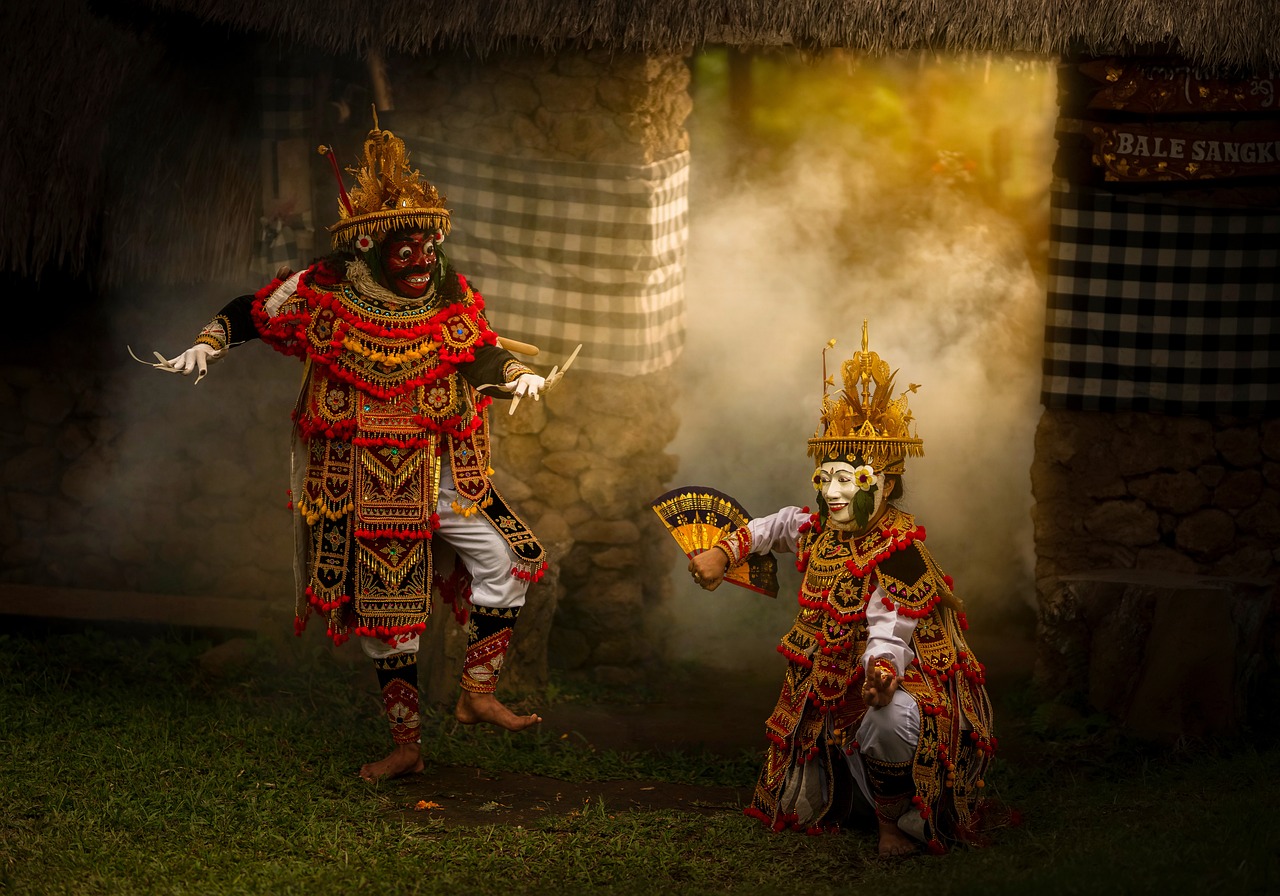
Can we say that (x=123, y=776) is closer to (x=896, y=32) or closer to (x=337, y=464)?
(x=337, y=464)

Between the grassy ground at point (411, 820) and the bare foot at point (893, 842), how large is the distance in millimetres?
58

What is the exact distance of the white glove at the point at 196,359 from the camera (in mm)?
5258

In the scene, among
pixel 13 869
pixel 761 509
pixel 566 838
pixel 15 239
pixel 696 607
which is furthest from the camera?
pixel 761 509

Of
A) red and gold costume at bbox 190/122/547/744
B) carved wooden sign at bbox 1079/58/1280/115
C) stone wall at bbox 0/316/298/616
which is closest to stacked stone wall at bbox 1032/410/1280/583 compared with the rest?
carved wooden sign at bbox 1079/58/1280/115

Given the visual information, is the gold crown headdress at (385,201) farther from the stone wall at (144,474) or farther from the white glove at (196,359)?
the stone wall at (144,474)

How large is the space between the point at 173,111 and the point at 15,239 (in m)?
0.98

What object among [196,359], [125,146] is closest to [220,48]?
[125,146]

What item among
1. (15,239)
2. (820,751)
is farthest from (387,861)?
(15,239)

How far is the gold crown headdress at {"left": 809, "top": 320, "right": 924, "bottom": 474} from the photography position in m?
5.09

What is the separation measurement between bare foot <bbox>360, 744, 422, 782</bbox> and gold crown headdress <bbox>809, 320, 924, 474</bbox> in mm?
1985

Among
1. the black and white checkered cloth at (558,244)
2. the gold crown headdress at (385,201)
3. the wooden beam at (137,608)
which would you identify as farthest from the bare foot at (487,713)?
the black and white checkered cloth at (558,244)

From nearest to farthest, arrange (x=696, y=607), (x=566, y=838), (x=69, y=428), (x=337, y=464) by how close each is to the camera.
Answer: (x=566, y=838) → (x=337, y=464) → (x=69, y=428) → (x=696, y=607)

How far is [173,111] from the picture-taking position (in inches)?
289

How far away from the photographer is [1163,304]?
22.6ft
